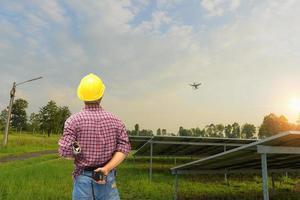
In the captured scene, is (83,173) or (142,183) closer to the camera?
(83,173)

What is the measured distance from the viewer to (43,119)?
79.0 m

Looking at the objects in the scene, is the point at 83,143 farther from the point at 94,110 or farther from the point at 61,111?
the point at 61,111

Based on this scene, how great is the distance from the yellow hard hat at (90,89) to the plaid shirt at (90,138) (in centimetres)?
14

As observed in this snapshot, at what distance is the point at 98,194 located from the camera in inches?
117

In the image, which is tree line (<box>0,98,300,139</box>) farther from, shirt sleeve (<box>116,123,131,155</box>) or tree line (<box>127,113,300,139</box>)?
shirt sleeve (<box>116,123,131,155</box>)

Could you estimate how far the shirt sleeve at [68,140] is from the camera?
9.65 ft

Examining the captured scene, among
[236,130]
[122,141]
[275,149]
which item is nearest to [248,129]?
[236,130]

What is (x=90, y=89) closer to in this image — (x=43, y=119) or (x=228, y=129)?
(x=43, y=119)

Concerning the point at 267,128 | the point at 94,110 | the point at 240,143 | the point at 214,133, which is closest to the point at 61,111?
the point at 267,128

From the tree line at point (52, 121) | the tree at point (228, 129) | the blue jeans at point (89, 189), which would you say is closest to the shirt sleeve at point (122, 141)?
the blue jeans at point (89, 189)

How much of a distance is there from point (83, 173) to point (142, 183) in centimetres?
895

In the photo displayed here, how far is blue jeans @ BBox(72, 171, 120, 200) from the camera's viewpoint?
2.92m

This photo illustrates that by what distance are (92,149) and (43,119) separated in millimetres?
79811

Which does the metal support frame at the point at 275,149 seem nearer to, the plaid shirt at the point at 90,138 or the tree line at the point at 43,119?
the plaid shirt at the point at 90,138
